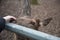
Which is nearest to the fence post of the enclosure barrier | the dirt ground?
the enclosure barrier

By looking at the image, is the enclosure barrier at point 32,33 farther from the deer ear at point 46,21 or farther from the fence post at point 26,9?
the fence post at point 26,9

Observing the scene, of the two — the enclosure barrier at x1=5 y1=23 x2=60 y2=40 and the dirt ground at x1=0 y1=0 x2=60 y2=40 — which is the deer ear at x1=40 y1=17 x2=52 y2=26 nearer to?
the enclosure barrier at x1=5 y1=23 x2=60 y2=40

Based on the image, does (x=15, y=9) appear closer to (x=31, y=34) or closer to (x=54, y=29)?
(x=54, y=29)

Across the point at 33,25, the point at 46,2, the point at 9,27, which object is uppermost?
the point at 9,27

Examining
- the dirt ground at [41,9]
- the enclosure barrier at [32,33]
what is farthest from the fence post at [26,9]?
the dirt ground at [41,9]

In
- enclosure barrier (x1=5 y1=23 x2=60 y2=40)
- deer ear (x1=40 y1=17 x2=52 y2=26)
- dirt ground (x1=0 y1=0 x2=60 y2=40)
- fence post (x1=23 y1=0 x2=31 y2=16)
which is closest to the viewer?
enclosure barrier (x1=5 y1=23 x2=60 y2=40)

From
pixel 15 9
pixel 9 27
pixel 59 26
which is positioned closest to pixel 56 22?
pixel 59 26

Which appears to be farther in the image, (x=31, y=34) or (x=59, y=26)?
(x=59, y=26)

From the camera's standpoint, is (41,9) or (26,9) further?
(41,9)

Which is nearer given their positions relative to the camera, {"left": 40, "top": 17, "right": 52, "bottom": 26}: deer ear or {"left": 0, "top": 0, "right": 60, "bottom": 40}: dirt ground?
{"left": 40, "top": 17, "right": 52, "bottom": 26}: deer ear

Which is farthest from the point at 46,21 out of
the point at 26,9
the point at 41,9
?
the point at 41,9

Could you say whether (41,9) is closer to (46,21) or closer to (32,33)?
(46,21)

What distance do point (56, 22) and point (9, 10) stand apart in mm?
1192

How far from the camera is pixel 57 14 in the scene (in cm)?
455
